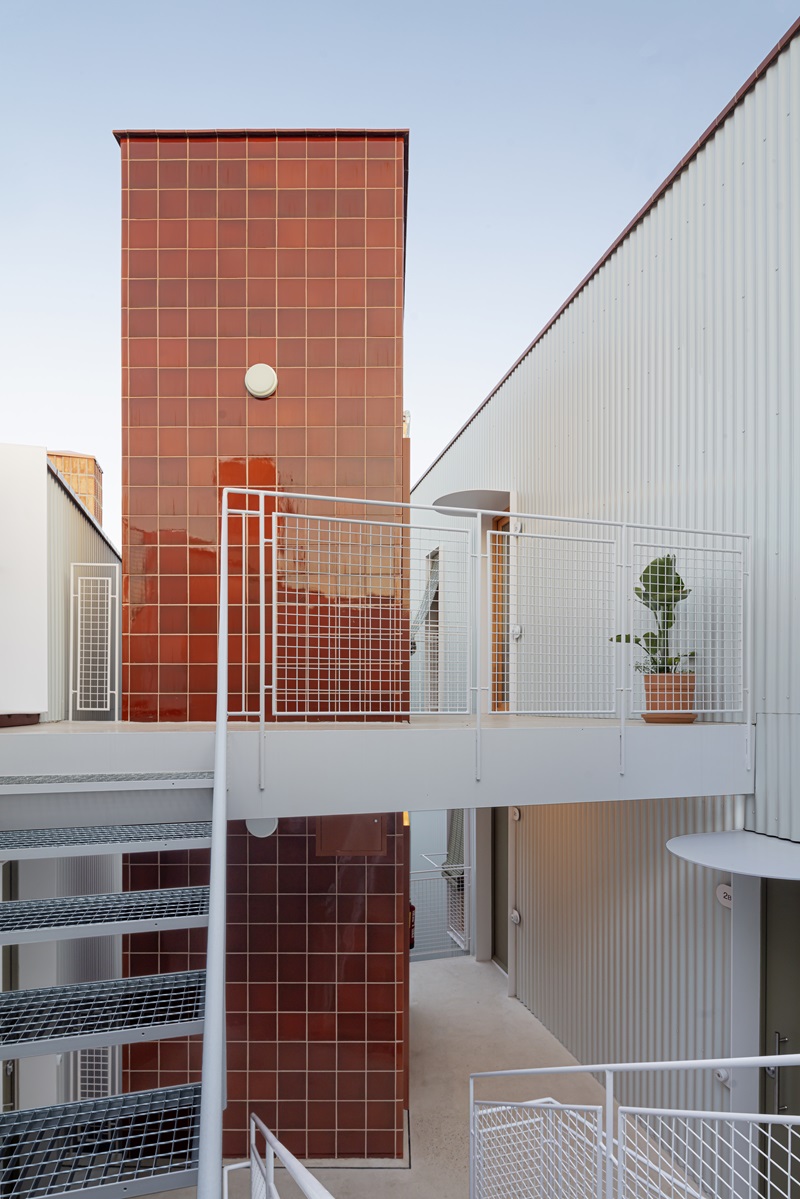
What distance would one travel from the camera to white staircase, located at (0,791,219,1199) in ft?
6.33

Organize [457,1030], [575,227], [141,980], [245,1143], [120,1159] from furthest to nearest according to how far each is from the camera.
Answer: [575,227], [457,1030], [245,1143], [141,980], [120,1159]

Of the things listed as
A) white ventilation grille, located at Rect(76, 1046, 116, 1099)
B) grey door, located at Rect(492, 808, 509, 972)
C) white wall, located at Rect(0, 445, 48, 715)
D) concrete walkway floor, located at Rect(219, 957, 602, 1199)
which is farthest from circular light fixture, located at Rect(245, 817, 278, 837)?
grey door, located at Rect(492, 808, 509, 972)

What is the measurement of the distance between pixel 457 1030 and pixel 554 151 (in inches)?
444

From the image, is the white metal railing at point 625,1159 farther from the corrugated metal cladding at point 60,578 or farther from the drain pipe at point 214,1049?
the corrugated metal cladding at point 60,578

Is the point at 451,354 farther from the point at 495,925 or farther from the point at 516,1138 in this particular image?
the point at 516,1138

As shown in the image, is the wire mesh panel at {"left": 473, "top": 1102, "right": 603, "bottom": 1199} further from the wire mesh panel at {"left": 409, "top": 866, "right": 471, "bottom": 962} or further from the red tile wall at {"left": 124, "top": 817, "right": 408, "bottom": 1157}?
the wire mesh panel at {"left": 409, "top": 866, "right": 471, "bottom": 962}

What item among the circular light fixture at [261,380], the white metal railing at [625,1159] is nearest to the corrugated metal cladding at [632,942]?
the white metal railing at [625,1159]

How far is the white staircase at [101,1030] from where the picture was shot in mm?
1931

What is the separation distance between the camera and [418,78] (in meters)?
10.7

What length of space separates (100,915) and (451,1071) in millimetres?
4669

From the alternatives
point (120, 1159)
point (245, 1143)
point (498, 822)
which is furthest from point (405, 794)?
point (498, 822)

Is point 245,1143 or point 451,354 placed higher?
point 451,354

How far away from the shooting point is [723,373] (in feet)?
14.7

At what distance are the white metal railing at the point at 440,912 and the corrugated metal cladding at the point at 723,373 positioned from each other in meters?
5.01
